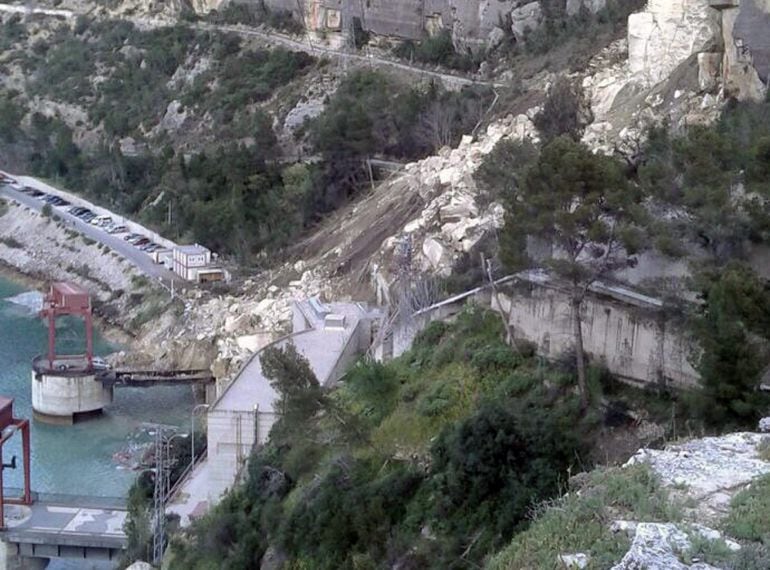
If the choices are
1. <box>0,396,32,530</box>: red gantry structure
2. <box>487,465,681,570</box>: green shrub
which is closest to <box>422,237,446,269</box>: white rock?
<box>0,396,32,530</box>: red gantry structure

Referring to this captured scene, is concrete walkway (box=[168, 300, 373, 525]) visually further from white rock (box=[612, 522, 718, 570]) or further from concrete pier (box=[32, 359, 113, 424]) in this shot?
white rock (box=[612, 522, 718, 570])

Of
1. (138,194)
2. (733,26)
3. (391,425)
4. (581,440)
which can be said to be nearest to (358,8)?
(138,194)

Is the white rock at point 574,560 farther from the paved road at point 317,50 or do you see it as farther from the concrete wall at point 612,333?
the paved road at point 317,50

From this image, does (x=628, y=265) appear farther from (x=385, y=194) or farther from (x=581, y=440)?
(x=385, y=194)

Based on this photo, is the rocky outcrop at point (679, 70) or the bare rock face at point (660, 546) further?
the rocky outcrop at point (679, 70)

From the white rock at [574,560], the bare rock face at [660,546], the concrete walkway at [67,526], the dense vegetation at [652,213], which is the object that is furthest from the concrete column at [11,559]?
the bare rock face at [660,546]
